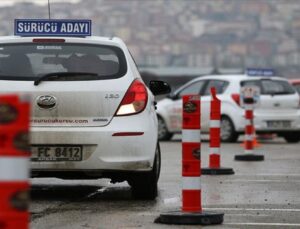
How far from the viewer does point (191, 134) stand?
8.41m

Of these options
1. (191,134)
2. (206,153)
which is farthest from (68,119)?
(206,153)

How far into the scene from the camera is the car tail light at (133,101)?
31.7ft

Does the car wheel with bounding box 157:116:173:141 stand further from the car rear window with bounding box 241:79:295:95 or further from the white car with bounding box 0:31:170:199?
the white car with bounding box 0:31:170:199

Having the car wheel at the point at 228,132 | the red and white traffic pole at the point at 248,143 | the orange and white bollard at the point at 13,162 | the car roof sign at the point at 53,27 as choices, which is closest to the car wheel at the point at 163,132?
the car wheel at the point at 228,132

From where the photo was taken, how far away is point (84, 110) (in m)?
9.59

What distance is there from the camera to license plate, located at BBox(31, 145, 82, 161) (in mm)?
9477

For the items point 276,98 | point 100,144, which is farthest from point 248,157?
point 100,144

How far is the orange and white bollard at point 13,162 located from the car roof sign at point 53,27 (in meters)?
5.93

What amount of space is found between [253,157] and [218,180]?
391cm

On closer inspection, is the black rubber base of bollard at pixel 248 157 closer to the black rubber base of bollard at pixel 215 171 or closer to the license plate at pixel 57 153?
the black rubber base of bollard at pixel 215 171

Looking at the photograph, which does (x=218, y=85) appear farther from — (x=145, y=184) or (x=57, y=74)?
(x=57, y=74)

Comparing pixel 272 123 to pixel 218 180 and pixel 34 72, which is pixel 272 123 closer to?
pixel 218 180

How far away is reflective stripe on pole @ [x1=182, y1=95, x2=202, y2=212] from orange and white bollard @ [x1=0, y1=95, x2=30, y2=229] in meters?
3.93

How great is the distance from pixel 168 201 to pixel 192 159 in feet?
5.20
